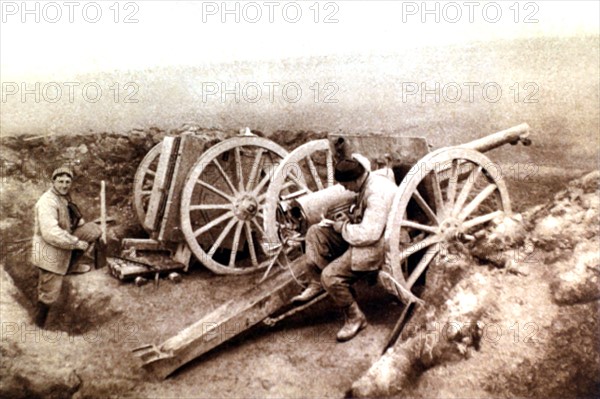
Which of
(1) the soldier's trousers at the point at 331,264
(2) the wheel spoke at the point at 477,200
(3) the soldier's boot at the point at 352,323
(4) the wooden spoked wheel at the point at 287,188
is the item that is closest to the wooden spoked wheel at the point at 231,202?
(4) the wooden spoked wheel at the point at 287,188

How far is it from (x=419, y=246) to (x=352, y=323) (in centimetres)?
64

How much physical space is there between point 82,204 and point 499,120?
10.1ft

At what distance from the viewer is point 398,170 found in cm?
343

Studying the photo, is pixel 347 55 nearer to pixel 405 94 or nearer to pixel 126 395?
pixel 405 94

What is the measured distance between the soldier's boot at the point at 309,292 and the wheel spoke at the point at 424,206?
88 cm

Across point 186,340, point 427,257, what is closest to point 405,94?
point 427,257

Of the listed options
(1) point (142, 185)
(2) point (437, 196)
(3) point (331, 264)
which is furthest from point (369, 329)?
(1) point (142, 185)

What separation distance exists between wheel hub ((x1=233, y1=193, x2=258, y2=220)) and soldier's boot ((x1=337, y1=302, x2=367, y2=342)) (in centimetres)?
132

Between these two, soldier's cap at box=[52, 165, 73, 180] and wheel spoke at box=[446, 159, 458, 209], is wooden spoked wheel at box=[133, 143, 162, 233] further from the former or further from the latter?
wheel spoke at box=[446, 159, 458, 209]

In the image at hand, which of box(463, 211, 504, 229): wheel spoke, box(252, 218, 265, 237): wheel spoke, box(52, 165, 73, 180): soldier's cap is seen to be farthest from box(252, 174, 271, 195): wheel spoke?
box(463, 211, 504, 229): wheel spoke

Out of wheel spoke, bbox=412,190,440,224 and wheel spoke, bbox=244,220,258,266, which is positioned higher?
wheel spoke, bbox=412,190,440,224

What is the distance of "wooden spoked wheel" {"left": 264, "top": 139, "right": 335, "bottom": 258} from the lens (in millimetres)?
3338

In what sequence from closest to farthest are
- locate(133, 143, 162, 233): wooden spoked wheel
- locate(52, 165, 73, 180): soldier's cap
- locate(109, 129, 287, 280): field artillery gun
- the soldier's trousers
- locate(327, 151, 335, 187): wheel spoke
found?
the soldier's trousers
locate(52, 165, 73, 180): soldier's cap
locate(327, 151, 335, 187): wheel spoke
locate(109, 129, 287, 280): field artillery gun
locate(133, 143, 162, 233): wooden spoked wheel

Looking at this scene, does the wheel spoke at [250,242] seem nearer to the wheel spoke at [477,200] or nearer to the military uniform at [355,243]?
the military uniform at [355,243]
